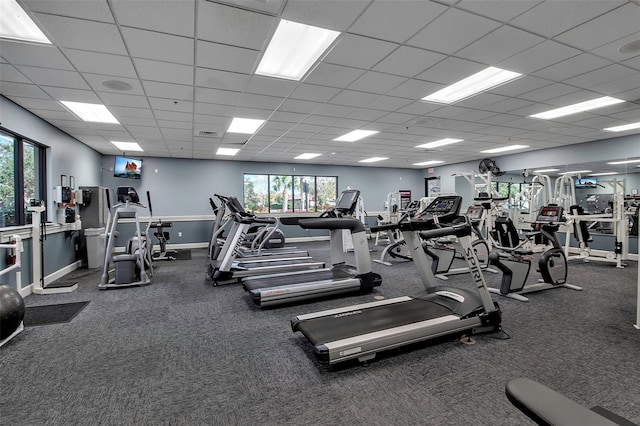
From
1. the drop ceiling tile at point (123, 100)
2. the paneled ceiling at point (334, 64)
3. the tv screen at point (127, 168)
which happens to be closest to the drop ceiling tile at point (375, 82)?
the paneled ceiling at point (334, 64)

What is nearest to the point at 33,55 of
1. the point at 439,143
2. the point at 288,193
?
the point at 439,143

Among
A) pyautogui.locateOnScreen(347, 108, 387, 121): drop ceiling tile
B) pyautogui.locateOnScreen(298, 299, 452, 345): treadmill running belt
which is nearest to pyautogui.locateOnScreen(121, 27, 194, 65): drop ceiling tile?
pyautogui.locateOnScreen(347, 108, 387, 121): drop ceiling tile

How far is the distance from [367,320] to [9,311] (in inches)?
121

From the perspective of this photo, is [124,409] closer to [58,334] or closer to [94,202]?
[58,334]

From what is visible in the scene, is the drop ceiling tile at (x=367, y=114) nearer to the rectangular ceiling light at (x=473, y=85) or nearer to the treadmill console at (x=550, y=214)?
the rectangular ceiling light at (x=473, y=85)

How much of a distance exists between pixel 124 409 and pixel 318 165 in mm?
9481

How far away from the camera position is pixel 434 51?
3.04 m

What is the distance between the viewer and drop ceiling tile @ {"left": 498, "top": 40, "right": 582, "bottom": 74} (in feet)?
9.74

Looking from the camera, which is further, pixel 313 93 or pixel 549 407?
pixel 313 93

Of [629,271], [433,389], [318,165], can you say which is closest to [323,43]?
[433,389]

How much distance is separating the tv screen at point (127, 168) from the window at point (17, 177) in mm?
2875

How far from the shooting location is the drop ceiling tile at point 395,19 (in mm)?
2348

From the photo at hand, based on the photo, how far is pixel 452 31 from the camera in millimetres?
2682

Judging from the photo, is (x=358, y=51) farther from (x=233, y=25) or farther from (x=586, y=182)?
(x=586, y=182)
